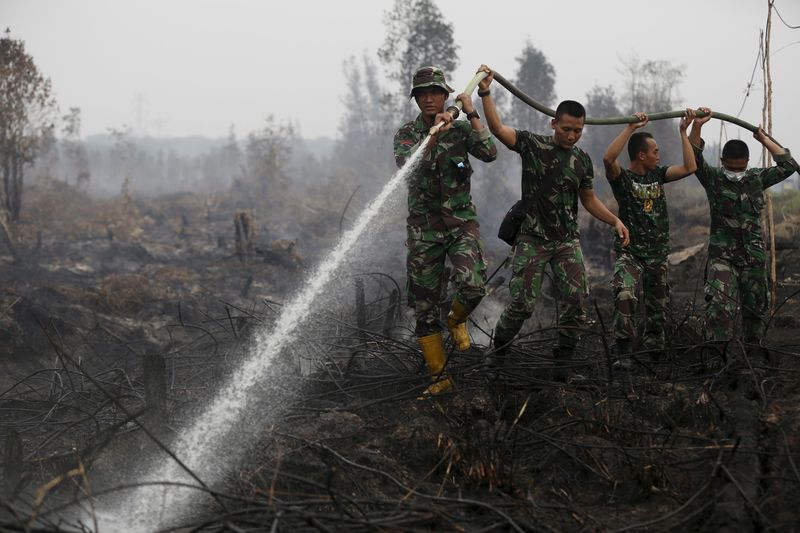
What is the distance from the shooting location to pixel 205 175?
72.0 meters

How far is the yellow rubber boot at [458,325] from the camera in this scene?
4.61 metres

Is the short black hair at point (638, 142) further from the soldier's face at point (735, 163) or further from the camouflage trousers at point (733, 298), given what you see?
the camouflage trousers at point (733, 298)

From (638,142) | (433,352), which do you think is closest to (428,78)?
(433,352)

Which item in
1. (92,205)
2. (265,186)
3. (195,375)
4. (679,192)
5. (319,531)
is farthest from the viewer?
(265,186)

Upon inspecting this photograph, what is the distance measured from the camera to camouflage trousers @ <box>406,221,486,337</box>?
4.46 metres

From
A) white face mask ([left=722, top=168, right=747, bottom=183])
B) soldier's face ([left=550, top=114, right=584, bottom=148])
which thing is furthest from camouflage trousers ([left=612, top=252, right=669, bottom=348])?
soldier's face ([left=550, top=114, right=584, bottom=148])

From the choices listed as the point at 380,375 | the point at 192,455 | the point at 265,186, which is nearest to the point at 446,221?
the point at 380,375

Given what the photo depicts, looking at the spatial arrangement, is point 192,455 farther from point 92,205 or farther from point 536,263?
point 92,205

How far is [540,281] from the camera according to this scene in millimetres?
4672

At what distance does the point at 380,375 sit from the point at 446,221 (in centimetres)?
119

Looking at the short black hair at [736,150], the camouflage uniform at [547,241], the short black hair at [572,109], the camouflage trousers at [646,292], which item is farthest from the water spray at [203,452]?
the short black hair at [736,150]

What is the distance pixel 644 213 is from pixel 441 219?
1.73m

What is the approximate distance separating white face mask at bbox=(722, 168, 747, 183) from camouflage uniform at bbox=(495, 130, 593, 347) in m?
1.35

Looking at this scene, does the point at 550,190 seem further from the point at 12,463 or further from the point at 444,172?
the point at 12,463
